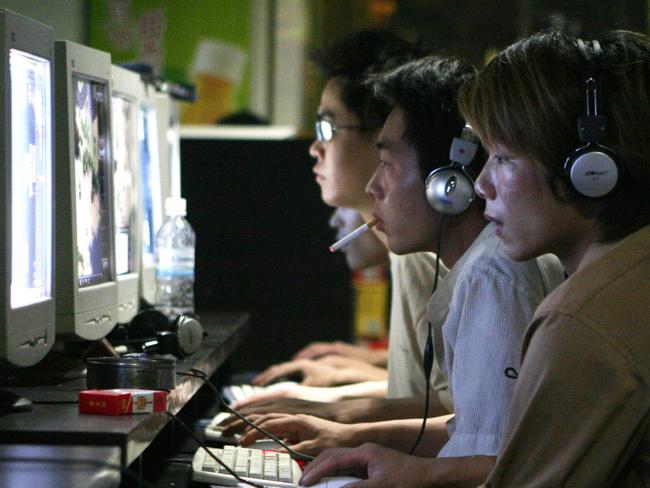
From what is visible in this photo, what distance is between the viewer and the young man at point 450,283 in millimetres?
1468

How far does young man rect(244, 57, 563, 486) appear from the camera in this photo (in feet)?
4.82

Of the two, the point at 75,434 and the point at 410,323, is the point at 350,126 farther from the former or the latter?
the point at 75,434

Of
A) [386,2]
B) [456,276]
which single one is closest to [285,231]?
[456,276]

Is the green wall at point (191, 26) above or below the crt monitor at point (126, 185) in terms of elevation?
above

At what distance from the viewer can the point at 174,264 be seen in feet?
8.70

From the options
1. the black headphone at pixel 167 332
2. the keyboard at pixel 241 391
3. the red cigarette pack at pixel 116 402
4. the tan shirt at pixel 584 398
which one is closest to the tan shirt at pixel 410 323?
the keyboard at pixel 241 391

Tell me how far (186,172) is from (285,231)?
13.3 inches

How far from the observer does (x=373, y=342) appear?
16.1 feet

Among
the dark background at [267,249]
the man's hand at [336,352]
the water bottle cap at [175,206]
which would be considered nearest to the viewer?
the water bottle cap at [175,206]

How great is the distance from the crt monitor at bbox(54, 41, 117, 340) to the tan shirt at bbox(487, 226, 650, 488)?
0.82 metres

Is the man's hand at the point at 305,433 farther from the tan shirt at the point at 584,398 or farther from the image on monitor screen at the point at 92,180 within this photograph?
the tan shirt at the point at 584,398

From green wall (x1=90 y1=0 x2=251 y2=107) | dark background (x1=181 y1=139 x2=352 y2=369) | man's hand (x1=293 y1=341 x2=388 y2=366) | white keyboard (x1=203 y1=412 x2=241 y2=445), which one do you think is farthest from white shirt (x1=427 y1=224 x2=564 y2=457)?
green wall (x1=90 y1=0 x2=251 y2=107)

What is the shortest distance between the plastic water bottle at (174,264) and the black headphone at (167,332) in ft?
1.47

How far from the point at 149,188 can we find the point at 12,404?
3.99ft
